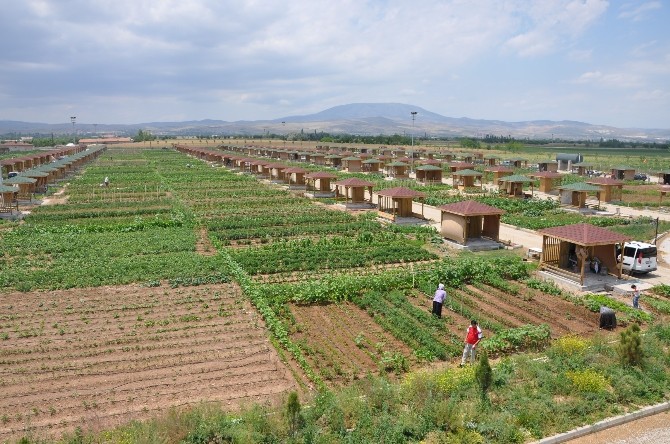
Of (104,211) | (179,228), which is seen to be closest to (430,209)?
(179,228)

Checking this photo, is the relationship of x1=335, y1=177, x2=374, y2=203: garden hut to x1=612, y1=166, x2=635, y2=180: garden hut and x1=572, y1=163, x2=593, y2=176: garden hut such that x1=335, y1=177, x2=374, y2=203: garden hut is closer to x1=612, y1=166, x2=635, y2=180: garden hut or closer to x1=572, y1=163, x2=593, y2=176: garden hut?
x1=612, y1=166, x2=635, y2=180: garden hut

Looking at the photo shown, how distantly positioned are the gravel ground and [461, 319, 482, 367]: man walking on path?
11.4ft

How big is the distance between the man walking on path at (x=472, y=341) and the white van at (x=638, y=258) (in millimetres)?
10963

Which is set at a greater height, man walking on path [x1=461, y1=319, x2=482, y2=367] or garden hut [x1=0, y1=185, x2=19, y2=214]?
garden hut [x1=0, y1=185, x2=19, y2=214]

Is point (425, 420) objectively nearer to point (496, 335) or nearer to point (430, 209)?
point (496, 335)

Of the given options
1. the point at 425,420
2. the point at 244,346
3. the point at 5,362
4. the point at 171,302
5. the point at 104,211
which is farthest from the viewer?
the point at 104,211

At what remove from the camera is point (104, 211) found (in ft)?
116

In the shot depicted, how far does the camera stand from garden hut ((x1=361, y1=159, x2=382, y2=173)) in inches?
2510

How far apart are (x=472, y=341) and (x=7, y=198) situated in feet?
112

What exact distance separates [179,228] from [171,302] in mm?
13210

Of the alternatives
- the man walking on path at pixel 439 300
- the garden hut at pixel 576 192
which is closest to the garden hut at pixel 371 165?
the garden hut at pixel 576 192

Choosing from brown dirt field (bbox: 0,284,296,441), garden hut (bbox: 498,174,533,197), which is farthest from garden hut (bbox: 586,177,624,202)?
brown dirt field (bbox: 0,284,296,441)

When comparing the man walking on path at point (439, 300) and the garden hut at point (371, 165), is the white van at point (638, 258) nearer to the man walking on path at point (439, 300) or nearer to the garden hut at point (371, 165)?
the man walking on path at point (439, 300)

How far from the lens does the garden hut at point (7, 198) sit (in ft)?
112
